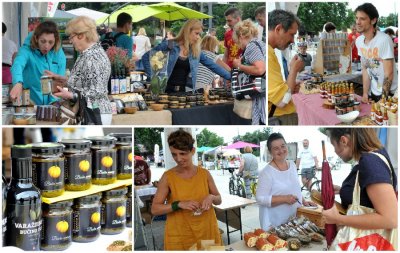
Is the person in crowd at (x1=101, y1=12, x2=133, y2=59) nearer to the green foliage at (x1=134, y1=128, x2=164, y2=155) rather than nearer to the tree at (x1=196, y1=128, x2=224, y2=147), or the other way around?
the green foliage at (x1=134, y1=128, x2=164, y2=155)

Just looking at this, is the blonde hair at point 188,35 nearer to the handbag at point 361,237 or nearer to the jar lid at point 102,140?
the jar lid at point 102,140

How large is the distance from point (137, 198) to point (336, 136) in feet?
3.65

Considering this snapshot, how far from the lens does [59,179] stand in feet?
10.0

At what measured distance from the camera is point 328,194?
10.3 ft

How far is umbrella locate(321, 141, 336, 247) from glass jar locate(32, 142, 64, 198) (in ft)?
4.53

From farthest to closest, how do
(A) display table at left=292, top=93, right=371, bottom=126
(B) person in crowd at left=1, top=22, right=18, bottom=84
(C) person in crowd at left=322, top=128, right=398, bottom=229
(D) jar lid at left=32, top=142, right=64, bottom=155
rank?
(A) display table at left=292, top=93, right=371, bottom=126, (B) person in crowd at left=1, top=22, right=18, bottom=84, (D) jar lid at left=32, top=142, right=64, bottom=155, (C) person in crowd at left=322, top=128, right=398, bottom=229

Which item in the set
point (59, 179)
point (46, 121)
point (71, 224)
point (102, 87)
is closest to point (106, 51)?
point (102, 87)

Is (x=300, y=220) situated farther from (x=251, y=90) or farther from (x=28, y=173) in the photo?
(x=28, y=173)

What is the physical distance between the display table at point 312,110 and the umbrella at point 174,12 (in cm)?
70

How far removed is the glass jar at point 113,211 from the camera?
322cm

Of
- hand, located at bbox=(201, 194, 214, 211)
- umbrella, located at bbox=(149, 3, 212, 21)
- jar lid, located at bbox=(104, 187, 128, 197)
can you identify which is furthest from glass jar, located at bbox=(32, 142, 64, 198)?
umbrella, located at bbox=(149, 3, 212, 21)

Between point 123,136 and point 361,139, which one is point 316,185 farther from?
point 123,136

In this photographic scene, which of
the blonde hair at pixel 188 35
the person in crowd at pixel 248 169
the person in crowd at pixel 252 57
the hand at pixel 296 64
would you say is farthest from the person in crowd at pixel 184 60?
the person in crowd at pixel 248 169

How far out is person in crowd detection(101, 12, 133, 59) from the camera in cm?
313
